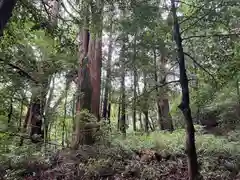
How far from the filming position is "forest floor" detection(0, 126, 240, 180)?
267 inches

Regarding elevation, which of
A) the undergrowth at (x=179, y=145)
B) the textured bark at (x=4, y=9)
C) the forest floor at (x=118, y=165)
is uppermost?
the textured bark at (x=4, y=9)

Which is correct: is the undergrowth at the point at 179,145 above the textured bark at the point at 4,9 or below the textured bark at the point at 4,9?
below

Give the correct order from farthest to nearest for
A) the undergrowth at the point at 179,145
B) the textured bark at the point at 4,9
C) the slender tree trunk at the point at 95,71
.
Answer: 1. the slender tree trunk at the point at 95,71
2. the undergrowth at the point at 179,145
3. the textured bark at the point at 4,9

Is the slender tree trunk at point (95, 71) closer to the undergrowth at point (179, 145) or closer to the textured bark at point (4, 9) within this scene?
the undergrowth at point (179, 145)

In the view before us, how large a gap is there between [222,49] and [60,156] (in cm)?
530

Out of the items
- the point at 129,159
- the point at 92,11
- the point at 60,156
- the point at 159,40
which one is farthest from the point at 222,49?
the point at 60,156

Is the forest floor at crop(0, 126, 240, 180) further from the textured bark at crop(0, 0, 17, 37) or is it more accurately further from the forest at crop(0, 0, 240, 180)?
the textured bark at crop(0, 0, 17, 37)

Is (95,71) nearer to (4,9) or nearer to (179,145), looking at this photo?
(179,145)

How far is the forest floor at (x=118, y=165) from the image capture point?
6.77 meters

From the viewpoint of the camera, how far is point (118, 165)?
723 cm

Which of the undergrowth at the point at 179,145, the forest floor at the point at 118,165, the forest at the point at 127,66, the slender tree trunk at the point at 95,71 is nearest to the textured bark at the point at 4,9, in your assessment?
the forest at the point at 127,66

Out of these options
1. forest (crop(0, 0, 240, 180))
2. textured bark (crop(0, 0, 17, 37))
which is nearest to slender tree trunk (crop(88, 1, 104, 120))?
forest (crop(0, 0, 240, 180))

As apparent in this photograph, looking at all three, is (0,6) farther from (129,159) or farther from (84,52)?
(84,52)

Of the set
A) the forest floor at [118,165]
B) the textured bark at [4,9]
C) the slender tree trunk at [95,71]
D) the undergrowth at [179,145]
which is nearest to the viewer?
the textured bark at [4,9]
